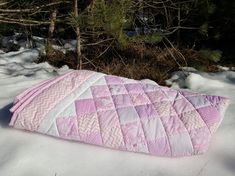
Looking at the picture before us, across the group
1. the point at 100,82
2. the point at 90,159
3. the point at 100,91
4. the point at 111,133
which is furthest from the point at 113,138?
the point at 100,82

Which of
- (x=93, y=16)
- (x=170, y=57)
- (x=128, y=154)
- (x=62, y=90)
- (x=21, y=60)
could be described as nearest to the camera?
(x=128, y=154)

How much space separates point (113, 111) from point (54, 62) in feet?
7.01

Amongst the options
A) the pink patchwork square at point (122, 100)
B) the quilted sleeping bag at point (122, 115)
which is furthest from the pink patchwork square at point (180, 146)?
the pink patchwork square at point (122, 100)

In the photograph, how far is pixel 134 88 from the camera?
2330 millimetres

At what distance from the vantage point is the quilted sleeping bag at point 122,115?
1.95 meters

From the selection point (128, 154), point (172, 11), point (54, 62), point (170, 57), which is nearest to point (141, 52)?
point (170, 57)

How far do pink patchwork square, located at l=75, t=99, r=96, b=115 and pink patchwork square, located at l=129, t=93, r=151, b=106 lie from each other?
0.22 meters

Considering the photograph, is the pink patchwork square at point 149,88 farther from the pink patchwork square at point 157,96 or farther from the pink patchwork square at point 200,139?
the pink patchwork square at point 200,139

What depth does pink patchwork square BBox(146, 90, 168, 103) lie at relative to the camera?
222cm

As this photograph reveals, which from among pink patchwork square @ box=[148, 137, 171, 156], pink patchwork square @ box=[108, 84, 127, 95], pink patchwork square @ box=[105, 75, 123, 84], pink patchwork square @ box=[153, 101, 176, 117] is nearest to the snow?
pink patchwork square @ box=[148, 137, 171, 156]

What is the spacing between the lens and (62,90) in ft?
7.29

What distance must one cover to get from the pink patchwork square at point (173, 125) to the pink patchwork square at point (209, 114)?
0.13 m

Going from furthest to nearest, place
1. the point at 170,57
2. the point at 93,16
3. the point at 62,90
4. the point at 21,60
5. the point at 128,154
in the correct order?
the point at 21,60 < the point at 170,57 < the point at 93,16 < the point at 62,90 < the point at 128,154

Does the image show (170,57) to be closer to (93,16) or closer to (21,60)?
(93,16)
